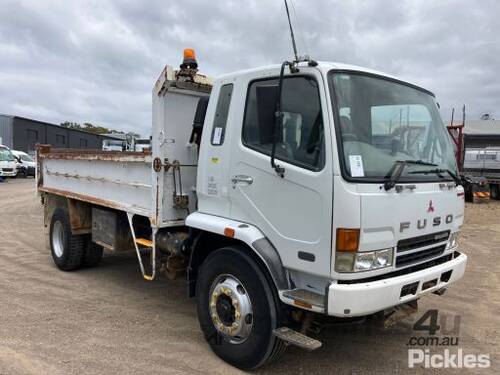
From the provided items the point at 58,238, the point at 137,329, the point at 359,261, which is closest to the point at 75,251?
the point at 58,238

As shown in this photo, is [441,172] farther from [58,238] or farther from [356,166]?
[58,238]

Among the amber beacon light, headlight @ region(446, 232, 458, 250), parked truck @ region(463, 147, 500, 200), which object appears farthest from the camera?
parked truck @ region(463, 147, 500, 200)

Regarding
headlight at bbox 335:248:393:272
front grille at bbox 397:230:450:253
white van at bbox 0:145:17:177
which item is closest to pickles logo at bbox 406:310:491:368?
front grille at bbox 397:230:450:253

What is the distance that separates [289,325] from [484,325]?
2.60 meters

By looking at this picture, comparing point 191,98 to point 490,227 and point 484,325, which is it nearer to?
point 484,325

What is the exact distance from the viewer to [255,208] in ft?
12.3

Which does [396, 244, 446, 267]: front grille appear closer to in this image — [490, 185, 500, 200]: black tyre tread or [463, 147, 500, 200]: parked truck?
[463, 147, 500, 200]: parked truck

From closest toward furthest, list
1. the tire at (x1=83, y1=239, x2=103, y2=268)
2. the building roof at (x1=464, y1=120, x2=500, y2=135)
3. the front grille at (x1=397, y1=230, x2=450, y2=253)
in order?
the front grille at (x1=397, y1=230, x2=450, y2=253) → the tire at (x1=83, y1=239, x2=103, y2=268) → the building roof at (x1=464, y1=120, x2=500, y2=135)

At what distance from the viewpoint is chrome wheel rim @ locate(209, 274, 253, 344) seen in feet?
12.3

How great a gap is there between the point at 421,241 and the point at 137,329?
2.87 metres

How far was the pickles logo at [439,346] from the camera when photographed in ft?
13.5

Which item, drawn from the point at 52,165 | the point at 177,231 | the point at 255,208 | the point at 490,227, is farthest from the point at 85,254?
the point at 490,227

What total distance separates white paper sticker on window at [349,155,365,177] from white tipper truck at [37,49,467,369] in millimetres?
11

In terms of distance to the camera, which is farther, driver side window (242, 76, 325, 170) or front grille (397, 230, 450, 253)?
front grille (397, 230, 450, 253)
